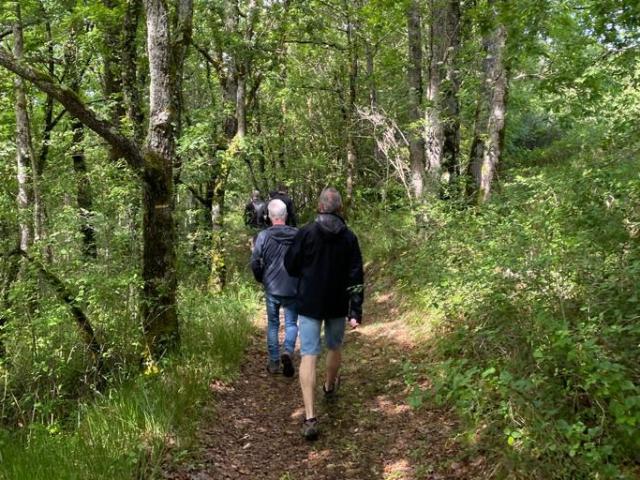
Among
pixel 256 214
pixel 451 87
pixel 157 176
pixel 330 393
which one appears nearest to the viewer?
pixel 157 176

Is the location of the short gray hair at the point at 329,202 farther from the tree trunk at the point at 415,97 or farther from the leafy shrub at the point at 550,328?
the tree trunk at the point at 415,97

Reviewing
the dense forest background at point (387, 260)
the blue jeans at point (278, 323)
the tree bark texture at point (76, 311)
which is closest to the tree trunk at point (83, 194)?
the dense forest background at point (387, 260)

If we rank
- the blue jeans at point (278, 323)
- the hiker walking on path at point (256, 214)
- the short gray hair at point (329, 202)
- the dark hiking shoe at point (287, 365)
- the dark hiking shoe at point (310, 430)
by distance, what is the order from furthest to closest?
the hiker walking on path at point (256, 214)
the dark hiking shoe at point (287, 365)
the blue jeans at point (278, 323)
the short gray hair at point (329, 202)
the dark hiking shoe at point (310, 430)

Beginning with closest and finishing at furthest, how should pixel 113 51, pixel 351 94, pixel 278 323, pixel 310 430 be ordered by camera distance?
pixel 310 430
pixel 278 323
pixel 113 51
pixel 351 94

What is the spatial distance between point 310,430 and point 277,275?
87.2 inches

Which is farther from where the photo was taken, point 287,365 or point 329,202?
point 287,365

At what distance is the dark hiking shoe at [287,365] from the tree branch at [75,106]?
116 inches

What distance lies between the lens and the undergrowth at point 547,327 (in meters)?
2.91

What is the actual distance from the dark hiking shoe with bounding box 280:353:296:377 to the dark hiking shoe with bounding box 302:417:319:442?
175 centimetres

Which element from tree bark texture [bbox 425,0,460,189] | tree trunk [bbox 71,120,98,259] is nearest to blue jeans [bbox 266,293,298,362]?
tree trunk [bbox 71,120,98,259]

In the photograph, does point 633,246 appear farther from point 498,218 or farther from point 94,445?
point 94,445

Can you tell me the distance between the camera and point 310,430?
15.3 ft

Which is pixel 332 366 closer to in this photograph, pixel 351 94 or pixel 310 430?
pixel 310 430

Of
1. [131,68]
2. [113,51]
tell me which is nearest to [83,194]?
[113,51]
